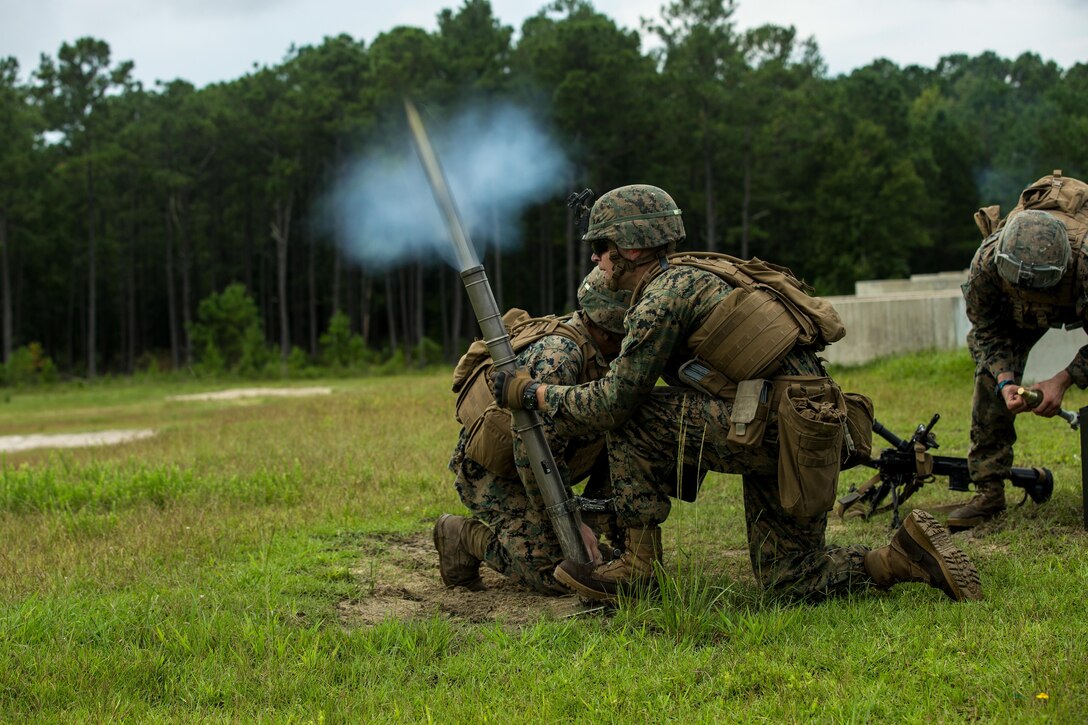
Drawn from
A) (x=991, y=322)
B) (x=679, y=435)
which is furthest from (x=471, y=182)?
(x=679, y=435)

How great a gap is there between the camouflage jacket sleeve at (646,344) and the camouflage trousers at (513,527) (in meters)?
0.75

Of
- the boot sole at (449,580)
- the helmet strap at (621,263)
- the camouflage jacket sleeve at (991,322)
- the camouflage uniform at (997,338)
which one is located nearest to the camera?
the helmet strap at (621,263)

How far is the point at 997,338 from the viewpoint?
19.9 feet

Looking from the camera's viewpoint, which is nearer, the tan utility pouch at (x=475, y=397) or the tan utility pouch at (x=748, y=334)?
the tan utility pouch at (x=748, y=334)

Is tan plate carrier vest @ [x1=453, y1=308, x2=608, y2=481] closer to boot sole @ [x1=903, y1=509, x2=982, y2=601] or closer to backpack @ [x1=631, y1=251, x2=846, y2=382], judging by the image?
backpack @ [x1=631, y1=251, x2=846, y2=382]

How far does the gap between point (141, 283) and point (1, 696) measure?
60.3 metres

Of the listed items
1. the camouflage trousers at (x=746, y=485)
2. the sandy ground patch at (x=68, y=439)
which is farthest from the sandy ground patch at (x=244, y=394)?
the camouflage trousers at (x=746, y=485)

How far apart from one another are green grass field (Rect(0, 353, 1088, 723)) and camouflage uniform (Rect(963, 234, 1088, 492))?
38 cm

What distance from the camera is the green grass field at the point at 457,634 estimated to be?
3486 millimetres

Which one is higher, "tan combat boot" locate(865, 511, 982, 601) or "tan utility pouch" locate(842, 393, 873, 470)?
"tan utility pouch" locate(842, 393, 873, 470)

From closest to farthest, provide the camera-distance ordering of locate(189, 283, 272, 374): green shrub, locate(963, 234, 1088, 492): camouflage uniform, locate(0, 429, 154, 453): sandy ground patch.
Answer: locate(963, 234, 1088, 492): camouflage uniform < locate(0, 429, 154, 453): sandy ground patch < locate(189, 283, 272, 374): green shrub

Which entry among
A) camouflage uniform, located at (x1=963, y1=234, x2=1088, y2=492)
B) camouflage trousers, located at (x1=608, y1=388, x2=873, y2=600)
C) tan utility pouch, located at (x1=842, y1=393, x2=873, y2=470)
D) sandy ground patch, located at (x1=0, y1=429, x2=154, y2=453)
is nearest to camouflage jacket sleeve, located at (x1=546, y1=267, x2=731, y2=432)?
camouflage trousers, located at (x1=608, y1=388, x2=873, y2=600)

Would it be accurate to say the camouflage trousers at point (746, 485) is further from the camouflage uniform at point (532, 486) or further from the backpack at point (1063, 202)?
the backpack at point (1063, 202)

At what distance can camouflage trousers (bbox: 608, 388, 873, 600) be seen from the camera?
4621 millimetres
